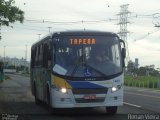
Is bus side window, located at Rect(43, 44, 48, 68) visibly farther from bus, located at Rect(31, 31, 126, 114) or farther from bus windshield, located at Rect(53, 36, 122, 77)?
bus windshield, located at Rect(53, 36, 122, 77)

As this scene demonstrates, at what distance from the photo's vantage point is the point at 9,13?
2883 cm

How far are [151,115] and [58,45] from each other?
13.4 feet

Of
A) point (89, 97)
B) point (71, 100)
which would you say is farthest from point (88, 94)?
point (71, 100)

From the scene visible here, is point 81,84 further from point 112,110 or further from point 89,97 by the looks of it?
point 112,110

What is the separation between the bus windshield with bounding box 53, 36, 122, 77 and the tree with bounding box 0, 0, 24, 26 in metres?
9.86

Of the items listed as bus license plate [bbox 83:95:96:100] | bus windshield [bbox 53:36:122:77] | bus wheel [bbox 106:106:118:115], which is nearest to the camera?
bus license plate [bbox 83:95:96:100]

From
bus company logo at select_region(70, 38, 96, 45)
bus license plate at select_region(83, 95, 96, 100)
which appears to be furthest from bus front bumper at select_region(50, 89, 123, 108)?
bus company logo at select_region(70, 38, 96, 45)

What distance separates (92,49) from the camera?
19.2 meters

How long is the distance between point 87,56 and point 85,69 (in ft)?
1.62

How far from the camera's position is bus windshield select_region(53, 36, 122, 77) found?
61.8 feet

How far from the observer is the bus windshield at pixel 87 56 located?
18.8 meters

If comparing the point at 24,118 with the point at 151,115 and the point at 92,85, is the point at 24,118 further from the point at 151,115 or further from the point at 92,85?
the point at 151,115

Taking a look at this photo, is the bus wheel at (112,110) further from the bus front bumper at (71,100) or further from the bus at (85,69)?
the bus front bumper at (71,100)

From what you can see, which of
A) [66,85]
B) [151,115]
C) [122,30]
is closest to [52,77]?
[66,85]
